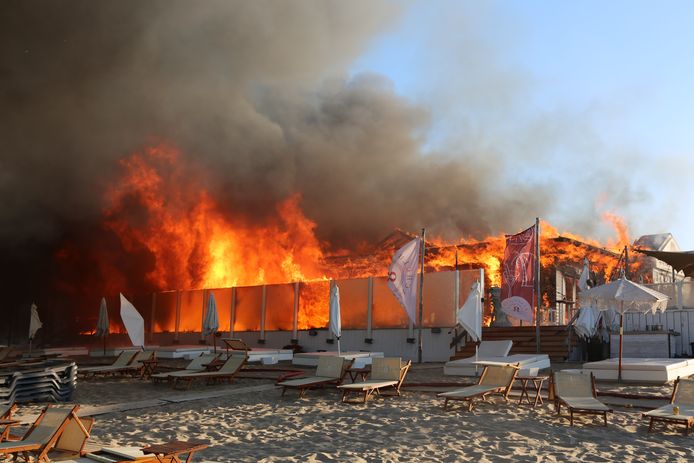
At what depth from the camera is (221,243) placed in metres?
31.0

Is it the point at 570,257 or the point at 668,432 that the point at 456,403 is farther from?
the point at 570,257

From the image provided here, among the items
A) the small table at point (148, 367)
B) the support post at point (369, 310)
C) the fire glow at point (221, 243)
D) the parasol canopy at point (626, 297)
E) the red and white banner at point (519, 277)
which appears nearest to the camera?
the parasol canopy at point (626, 297)

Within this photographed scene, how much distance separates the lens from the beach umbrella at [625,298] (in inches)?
447

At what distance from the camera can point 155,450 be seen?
193 inches

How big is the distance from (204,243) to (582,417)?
2535 cm

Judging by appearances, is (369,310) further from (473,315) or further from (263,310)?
(473,315)

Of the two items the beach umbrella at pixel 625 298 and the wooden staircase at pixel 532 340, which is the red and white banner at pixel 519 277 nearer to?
the wooden staircase at pixel 532 340

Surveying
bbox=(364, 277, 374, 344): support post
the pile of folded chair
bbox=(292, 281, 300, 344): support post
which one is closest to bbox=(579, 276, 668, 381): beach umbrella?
the pile of folded chair

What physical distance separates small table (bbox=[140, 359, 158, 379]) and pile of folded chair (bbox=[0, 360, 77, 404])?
11.5 ft

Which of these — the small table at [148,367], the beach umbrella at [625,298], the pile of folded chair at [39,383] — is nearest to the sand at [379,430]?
the pile of folded chair at [39,383]

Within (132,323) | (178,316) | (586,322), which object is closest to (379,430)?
(132,323)

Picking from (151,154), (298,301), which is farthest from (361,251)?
(151,154)

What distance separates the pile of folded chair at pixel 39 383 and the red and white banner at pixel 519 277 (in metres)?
12.3

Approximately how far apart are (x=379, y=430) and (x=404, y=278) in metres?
10.6
